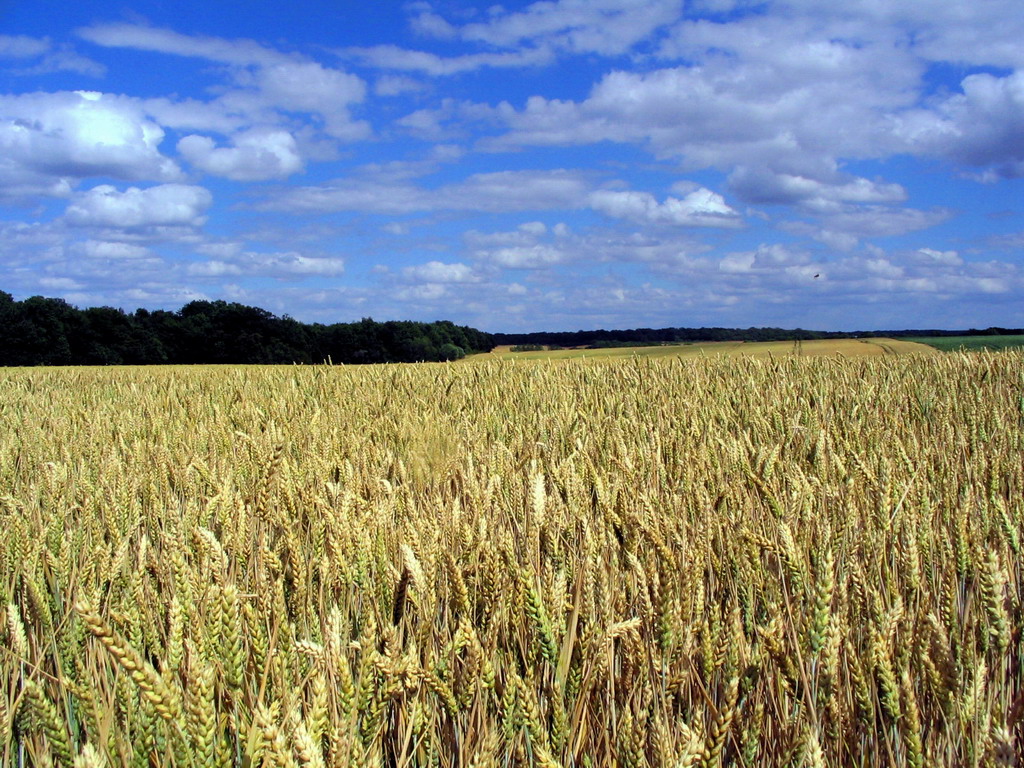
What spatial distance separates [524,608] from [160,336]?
42.3 metres

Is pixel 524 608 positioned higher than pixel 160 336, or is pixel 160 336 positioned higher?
pixel 160 336

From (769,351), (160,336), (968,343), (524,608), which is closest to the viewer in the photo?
(524,608)

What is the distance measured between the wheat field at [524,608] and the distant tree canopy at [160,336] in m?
31.1

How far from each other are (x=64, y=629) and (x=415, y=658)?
72cm

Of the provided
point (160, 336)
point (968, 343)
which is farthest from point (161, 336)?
point (968, 343)

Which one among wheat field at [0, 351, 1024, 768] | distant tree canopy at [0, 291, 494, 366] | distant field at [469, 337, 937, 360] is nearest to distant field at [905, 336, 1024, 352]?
distant field at [469, 337, 937, 360]

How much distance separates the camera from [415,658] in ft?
3.43

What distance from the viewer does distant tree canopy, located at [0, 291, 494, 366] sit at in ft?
118

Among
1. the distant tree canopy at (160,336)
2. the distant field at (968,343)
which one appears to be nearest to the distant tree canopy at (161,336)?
the distant tree canopy at (160,336)

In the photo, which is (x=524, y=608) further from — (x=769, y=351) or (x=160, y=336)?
(x=160, y=336)

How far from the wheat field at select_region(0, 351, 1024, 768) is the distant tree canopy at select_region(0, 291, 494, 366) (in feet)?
102

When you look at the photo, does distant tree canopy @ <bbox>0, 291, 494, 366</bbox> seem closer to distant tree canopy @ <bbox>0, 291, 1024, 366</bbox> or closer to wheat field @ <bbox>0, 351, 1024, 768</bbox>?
distant tree canopy @ <bbox>0, 291, 1024, 366</bbox>

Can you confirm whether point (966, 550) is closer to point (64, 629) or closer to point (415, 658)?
point (415, 658)

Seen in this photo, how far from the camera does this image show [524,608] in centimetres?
121
